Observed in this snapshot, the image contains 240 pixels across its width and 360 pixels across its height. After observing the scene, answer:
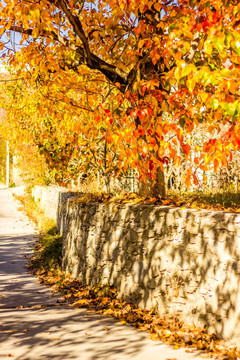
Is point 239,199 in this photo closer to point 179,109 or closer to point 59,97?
point 179,109

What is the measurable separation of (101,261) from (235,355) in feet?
12.6

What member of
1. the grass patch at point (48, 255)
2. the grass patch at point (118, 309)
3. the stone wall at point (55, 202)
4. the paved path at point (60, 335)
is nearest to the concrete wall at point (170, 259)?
the grass patch at point (118, 309)

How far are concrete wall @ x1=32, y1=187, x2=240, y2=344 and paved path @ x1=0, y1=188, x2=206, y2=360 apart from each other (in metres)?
0.65

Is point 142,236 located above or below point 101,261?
above

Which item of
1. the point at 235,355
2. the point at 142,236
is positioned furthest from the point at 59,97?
the point at 235,355

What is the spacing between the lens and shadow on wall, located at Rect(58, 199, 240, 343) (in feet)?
18.2

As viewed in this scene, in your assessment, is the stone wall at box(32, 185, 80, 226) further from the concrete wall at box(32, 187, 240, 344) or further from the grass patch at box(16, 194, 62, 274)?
the concrete wall at box(32, 187, 240, 344)

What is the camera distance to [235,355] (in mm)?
5066

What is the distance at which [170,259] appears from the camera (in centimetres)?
655

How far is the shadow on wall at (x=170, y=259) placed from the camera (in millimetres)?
5547

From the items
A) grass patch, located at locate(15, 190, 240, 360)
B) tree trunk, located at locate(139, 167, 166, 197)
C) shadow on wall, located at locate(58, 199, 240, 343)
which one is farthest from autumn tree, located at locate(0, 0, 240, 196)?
grass patch, located at locate(15, 190, 240, 360)

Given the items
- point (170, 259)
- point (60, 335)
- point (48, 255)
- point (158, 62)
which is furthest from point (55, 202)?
point (60, 335)

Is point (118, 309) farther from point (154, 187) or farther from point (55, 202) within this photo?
point (55, 202)

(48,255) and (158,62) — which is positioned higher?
(158,62)
